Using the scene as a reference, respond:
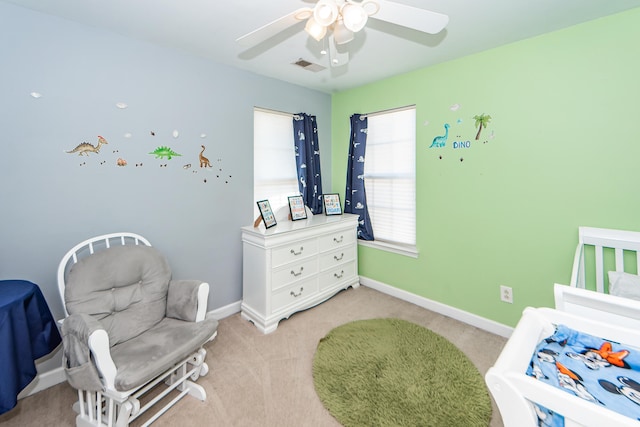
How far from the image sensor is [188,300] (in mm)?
1829

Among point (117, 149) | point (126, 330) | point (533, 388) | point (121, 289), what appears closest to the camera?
point (533, 388)

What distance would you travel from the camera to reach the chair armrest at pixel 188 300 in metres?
1.81

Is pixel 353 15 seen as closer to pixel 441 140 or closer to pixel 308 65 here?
pixel 308 65

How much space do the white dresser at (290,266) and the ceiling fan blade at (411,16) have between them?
5.63 feet

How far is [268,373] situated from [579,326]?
173cm

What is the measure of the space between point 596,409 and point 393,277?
2.44 metres

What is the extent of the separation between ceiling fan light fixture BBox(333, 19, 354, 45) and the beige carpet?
2037 mm

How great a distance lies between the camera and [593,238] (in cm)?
185

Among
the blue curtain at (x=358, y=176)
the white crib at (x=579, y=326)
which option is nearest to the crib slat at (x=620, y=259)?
the white crib at (x=579, y=326)

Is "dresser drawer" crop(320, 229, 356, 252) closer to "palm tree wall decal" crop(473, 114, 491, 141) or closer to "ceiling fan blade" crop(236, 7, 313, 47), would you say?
"palm tree wall decal" crop(473, 114, 491, 141)

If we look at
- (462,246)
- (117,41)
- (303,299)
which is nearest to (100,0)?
(117,41)


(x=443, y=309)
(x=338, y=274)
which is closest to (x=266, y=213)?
(x=338, y=274)

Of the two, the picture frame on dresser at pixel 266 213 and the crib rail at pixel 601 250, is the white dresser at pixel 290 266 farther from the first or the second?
the crib rail at pixel 601 250

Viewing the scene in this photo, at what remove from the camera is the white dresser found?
8.05 feet
